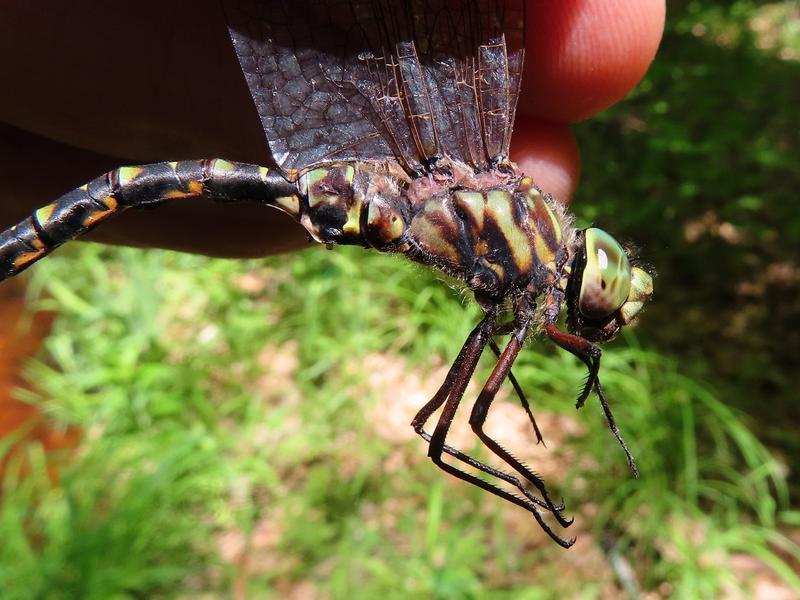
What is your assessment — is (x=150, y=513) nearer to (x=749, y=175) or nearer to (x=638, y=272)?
(x=638, y=272)

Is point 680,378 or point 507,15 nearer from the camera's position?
point 507,15

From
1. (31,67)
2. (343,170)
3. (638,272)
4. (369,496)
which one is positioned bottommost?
(369,496)

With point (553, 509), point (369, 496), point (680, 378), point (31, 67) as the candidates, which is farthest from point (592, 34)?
point (369, 496)

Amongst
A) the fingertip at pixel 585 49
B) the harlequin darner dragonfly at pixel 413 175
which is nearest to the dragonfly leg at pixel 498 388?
the harlequin darner dragonfly at pixel 413 175

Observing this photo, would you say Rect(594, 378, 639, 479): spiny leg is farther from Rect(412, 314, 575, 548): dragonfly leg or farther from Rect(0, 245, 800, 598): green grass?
Rect(0, 245, 800, 598): green grass

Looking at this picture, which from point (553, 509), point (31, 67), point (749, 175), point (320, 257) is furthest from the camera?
point (320, 257)

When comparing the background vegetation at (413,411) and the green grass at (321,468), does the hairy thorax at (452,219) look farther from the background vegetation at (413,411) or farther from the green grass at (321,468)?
the background vegetation at (413,411)
